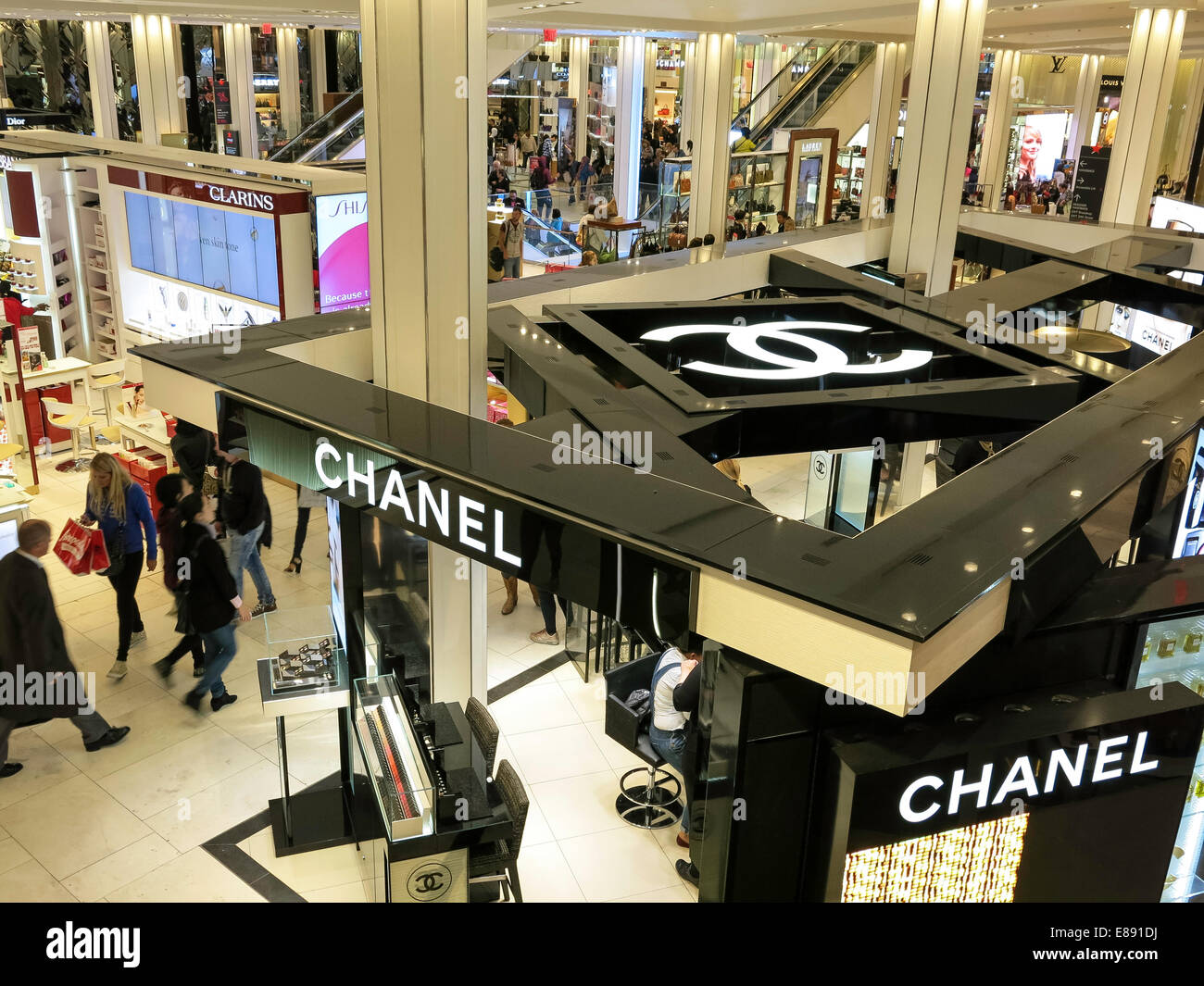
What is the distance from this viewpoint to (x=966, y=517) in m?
3.58

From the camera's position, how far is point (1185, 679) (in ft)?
15.6

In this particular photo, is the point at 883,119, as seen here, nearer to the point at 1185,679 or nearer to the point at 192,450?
the point at 192,450

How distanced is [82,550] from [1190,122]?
33128mm

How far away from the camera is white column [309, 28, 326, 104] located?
3309cm

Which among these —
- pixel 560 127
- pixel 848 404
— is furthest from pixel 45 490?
pixel 560 127

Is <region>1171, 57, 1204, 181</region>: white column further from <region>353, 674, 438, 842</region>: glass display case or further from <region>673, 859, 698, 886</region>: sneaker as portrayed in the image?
<region>353, 674, 438, 842</region>: glass display case

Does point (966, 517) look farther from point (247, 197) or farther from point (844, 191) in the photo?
point (844, 191)

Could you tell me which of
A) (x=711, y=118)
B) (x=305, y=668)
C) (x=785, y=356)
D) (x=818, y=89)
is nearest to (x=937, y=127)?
(x=785, y=356)

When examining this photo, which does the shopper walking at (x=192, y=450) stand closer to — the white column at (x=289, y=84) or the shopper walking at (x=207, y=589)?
the shopper walking at (x=207, y=589)

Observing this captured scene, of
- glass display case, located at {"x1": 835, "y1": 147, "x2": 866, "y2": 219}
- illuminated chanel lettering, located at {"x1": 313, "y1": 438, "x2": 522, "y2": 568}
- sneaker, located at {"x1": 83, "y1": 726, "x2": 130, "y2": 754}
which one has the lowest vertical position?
sneaker, located at {"x1": 83, "y1": 726, "x2": 130, "y2": 754}

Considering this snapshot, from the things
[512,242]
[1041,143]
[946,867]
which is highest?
[1041,143]

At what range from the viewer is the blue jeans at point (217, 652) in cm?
661

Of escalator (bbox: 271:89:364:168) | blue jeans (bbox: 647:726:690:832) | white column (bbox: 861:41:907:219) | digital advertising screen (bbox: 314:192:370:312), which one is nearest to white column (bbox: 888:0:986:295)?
digital advertising screen (bbox: 314:192:370:312)

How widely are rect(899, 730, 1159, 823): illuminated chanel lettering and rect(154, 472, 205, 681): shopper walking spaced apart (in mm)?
4992
